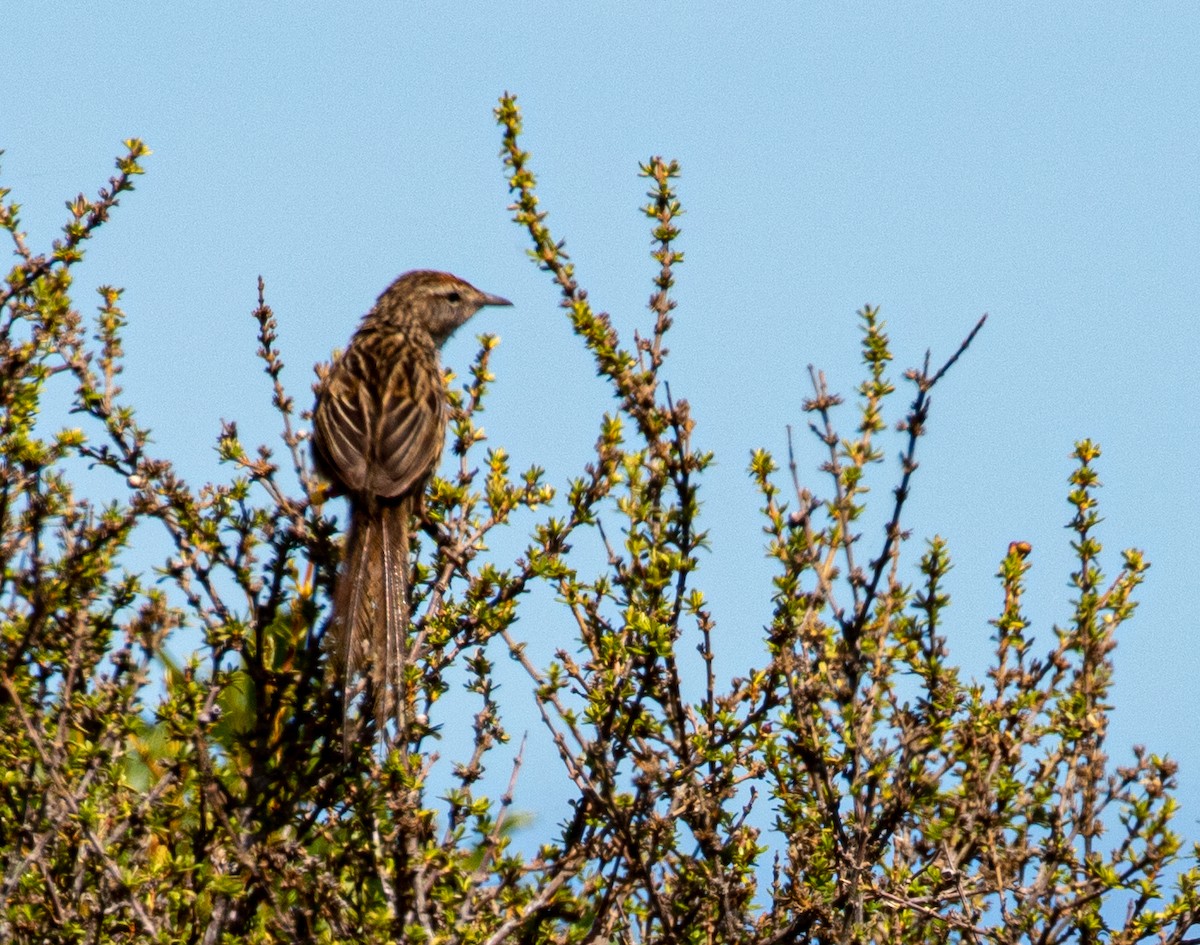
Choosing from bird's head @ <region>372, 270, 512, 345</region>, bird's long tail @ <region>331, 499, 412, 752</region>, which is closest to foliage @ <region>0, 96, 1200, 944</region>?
→ bird's long tail @ <region>331, 499, 412, 752</region>

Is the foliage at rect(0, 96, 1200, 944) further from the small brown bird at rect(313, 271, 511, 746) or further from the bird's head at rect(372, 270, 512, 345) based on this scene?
the bird's head at rect(372, 270, 512, 345)

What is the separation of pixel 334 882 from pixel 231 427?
5.79 ft

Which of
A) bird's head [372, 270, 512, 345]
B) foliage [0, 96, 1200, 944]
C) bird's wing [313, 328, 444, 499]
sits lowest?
foliage [0, 96, 1200, 944]

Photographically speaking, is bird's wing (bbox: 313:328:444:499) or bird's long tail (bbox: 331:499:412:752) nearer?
bird's long tail (bbox: 331:499:412:752)

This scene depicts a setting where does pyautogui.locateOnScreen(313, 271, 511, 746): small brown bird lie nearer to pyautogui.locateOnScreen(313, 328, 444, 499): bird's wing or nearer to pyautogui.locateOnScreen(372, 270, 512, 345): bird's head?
pyautogui.locateOnScreen(313, 328, 444, 499): bird's wing

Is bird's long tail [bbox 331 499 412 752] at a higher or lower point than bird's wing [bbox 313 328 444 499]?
lower

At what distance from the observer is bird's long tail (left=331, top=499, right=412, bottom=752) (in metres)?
5.02

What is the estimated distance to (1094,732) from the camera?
4902mm

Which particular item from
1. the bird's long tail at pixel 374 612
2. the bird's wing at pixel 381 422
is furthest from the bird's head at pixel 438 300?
the bird's long tail at pixel 374 612

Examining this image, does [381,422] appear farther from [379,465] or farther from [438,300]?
[438,300]

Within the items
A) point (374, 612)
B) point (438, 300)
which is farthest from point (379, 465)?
point (438, 300)

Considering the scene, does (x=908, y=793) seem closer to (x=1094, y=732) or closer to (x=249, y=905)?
(x=1094, y=732)

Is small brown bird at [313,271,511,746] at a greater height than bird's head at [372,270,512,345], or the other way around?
bird's head at [372,270,512,345]

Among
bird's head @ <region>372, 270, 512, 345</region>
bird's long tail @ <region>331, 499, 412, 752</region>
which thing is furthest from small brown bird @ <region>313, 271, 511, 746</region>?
bird's head @ <region>372, 270, 512, 345</region>
